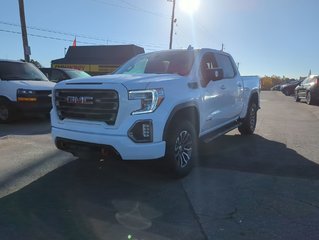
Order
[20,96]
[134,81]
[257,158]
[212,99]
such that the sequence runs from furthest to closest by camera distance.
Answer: [20,96], [257,158], [212,99], [134,81]

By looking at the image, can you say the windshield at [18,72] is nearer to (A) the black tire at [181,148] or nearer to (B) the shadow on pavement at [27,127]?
(B) the shadow on pavement at [27,127]

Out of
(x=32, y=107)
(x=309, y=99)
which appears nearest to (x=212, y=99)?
(x=32, y=107)

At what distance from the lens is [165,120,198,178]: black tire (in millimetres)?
5040

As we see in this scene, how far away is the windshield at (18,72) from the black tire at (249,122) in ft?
20.2

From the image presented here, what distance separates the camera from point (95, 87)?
16.2ft

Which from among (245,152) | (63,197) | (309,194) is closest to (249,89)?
(245,152)

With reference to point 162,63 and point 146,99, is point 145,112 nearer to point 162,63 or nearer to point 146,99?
point 146,99

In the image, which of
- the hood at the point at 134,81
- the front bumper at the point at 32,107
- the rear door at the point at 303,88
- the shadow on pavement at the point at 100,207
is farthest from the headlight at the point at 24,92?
the rear door at the point at 303,88

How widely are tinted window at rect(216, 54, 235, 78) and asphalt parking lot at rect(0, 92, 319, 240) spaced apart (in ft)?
4.94

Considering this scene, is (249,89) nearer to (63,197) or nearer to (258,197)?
(258,197)

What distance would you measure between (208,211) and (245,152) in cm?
315

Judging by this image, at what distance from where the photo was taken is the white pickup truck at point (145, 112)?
475 centimetres

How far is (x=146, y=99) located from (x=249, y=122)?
15.7ft

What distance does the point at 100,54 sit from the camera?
34938 mm
